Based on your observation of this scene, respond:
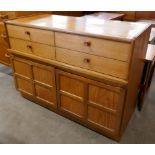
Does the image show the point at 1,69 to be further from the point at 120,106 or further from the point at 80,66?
the point at 120,106

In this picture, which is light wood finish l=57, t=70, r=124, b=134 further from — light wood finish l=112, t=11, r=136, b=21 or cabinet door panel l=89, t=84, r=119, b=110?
light wood finish l=112, t=11, r=136, b=21

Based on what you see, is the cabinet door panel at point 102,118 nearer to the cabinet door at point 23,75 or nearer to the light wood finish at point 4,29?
the cabinet door at point 23,75

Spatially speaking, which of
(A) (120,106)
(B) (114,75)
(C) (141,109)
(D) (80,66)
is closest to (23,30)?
(D) (80,66)

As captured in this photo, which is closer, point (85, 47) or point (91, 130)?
point (85, 47)

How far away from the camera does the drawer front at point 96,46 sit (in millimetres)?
1126

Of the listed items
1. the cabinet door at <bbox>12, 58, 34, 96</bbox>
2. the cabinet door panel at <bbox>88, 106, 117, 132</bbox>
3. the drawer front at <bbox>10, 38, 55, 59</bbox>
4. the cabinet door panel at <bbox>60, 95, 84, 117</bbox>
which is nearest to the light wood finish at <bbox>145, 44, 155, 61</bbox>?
the cabinet door panel at <bbox>88, 106, 117, 132</bbox>

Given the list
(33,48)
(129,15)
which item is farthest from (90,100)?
(129,15)

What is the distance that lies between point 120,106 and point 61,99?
1.98ft

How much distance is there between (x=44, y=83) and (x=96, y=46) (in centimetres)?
73

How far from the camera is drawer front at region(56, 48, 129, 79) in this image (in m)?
1.20

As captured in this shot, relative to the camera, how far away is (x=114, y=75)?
125 cm

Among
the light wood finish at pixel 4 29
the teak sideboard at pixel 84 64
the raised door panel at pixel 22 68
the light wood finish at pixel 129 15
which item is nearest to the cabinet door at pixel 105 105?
the teak sideboard at pixel 84 64

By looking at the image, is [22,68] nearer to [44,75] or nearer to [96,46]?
[44,75]

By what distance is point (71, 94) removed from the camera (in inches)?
61.4
